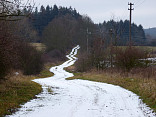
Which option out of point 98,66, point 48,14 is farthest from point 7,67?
point 48,14

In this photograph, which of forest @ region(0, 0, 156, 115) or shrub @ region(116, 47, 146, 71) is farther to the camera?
shrub @ region(116, 47, 146, 71)

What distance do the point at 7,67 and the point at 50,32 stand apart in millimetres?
69512

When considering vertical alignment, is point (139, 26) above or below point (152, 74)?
above

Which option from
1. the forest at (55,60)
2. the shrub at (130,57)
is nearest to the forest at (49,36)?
the forest at (55,60)

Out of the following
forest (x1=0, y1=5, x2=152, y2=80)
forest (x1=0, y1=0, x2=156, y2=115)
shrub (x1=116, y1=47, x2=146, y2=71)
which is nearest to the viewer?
forest (x1=0, y1=0, x2=156, y2=115)

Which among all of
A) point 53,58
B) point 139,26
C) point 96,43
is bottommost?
point 53,58

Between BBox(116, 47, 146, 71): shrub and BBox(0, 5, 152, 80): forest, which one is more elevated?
BBox(0, 5, 152, 80): forest

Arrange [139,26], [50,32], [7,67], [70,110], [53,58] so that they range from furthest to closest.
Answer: [139,26] < [50,32] < [53,58] < [7,67] < [70,110]

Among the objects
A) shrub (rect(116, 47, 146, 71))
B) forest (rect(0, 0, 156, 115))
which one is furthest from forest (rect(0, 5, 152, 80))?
shrub (rect(116, 47, 146, 71))

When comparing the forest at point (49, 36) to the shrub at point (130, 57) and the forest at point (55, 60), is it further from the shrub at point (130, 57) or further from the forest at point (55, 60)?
the shrub at point (130, 57)

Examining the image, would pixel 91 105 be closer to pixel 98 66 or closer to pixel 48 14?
pixel 98 66

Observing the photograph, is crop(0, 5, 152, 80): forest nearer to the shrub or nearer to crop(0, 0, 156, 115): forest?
crop(0, 0, 156, 115): forest

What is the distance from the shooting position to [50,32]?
8356 centimetres

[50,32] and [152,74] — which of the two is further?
[50,32]
